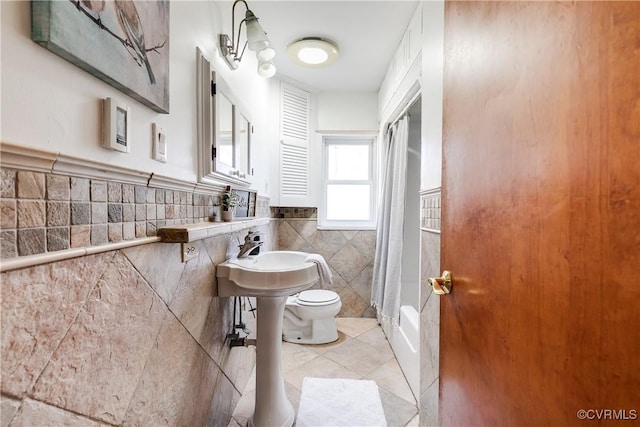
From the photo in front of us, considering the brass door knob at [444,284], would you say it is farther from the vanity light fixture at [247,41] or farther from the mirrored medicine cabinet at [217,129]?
the vanity light fixture at [247,41]

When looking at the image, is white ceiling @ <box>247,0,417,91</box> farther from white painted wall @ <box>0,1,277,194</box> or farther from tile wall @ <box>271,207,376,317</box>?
tile wall @ <box>271,207,376,317</box>

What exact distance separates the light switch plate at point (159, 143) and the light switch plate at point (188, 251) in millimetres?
332

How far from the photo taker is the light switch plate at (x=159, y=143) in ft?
2.78

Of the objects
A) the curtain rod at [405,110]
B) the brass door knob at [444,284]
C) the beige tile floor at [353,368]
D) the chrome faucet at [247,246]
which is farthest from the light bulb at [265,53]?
the beige tile floor at [353,368]

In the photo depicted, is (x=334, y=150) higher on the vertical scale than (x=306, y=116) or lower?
lower

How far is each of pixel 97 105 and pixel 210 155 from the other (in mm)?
572

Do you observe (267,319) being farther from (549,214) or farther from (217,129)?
(549,214)

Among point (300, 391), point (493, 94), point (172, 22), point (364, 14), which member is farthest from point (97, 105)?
point (300, 391)

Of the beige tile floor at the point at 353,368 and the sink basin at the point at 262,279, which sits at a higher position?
the sink basin at the point at 262,279

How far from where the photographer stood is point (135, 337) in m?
0.75

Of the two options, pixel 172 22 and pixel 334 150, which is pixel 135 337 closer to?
pixel 172 22

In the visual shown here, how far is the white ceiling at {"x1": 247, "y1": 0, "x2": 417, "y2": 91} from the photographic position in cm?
168

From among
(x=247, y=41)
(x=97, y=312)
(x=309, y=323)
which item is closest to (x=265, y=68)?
(x=247, y=41)

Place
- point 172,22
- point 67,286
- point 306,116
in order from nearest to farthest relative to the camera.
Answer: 1. point 67,286
2. point 172,22
3. point 306,116
